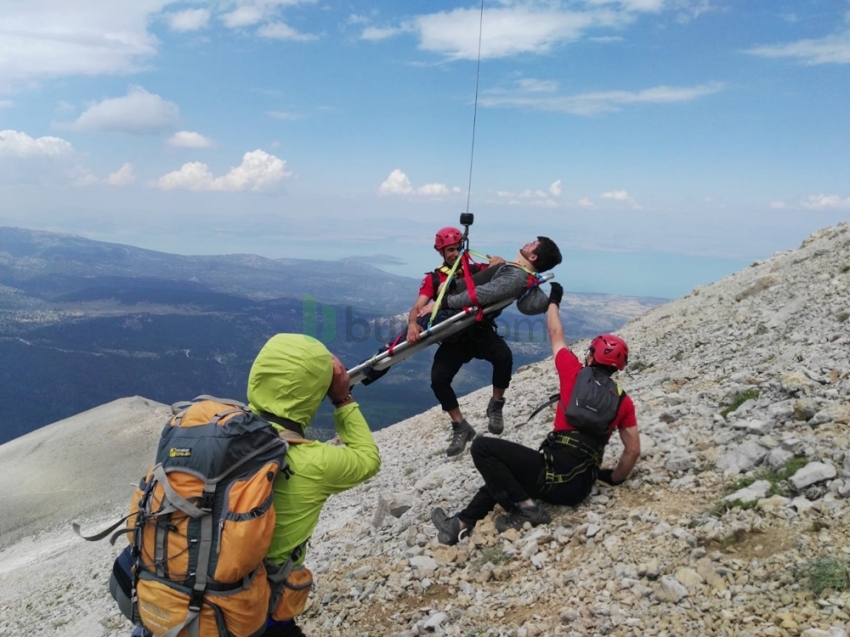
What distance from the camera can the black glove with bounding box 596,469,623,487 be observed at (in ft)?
24.7

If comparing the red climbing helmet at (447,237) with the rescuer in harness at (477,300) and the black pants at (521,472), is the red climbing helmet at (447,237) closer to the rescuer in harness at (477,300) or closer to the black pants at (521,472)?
the rescuer in harness at (477,300)

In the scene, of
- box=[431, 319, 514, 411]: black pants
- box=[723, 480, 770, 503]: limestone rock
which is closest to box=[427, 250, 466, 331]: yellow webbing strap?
box=[431, 319, 514, 411]: black pants

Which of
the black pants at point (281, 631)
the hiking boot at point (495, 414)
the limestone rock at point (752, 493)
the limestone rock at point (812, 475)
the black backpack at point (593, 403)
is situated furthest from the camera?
the hiking boot at point (495, 414)

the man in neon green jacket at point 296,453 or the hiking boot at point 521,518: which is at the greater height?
the man in neon green jacket at point 296,453

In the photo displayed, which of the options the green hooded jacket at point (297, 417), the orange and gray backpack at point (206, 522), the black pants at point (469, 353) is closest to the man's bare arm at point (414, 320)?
the black pants at point (469, 353)

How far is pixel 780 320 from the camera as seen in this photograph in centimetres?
1373

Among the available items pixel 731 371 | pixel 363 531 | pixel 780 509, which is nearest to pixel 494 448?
pixel 780 509

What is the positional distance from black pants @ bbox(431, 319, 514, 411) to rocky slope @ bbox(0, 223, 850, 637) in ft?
5.30

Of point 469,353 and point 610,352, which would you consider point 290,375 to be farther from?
point 469,353

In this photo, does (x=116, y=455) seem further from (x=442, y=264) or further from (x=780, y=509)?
(x=780, y=509)

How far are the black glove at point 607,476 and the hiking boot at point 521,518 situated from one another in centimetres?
91

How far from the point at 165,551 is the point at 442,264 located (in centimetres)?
718

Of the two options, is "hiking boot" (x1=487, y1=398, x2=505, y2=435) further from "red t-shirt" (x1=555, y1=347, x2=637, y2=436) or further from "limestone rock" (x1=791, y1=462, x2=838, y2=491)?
"limestone rock" (x1=791, y1=462, x2=838, y2=491)

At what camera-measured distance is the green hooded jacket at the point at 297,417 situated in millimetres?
4402
